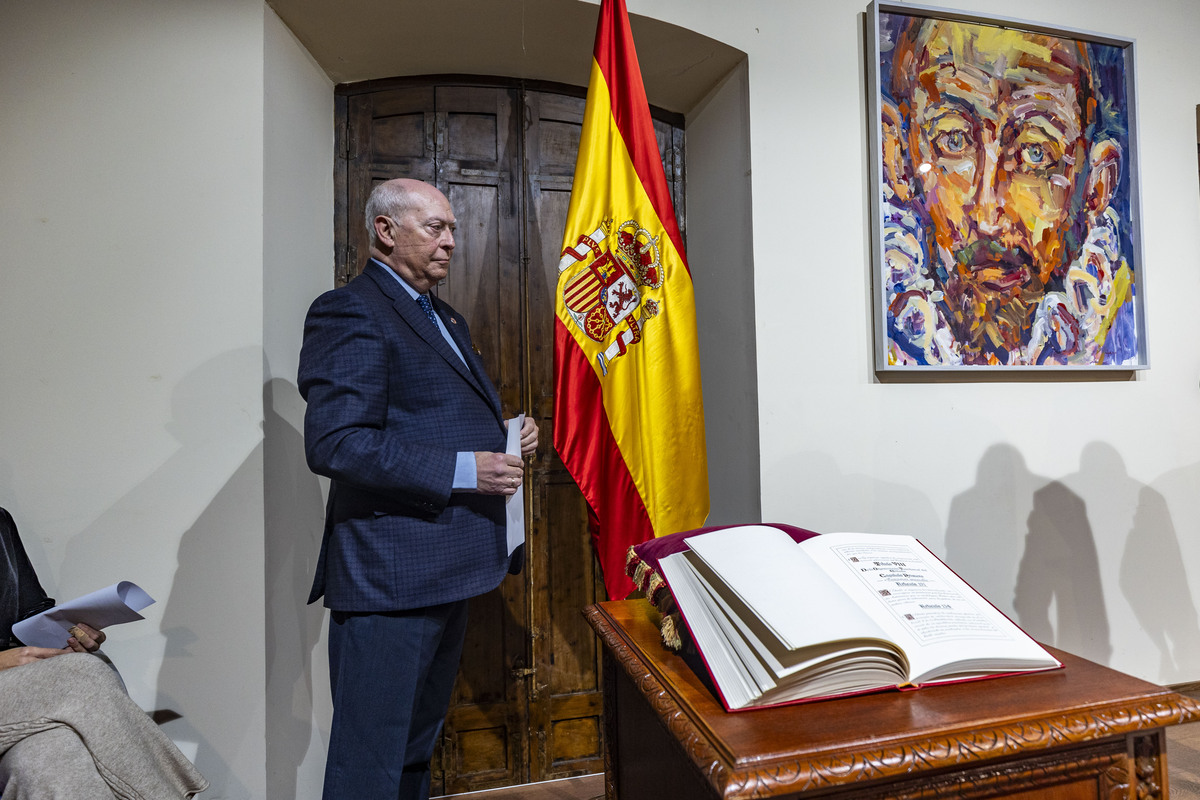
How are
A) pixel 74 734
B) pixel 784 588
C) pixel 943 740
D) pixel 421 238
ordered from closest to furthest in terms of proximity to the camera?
pixel 943 740, pixel 784 588, pixel 74 734, pixel 421 238

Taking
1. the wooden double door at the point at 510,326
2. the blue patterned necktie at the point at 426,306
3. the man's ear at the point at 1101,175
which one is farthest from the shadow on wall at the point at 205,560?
the man's ear at the point at 1101,175

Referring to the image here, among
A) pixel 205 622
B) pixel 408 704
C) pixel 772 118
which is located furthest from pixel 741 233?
pixel 205 622

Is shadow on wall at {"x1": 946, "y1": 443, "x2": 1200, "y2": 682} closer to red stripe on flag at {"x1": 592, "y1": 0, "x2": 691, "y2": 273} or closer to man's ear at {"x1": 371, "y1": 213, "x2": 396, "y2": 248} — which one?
red stripe on flag at {"x1": 592, "y1": 0, "x2": 691, "y2": 273}

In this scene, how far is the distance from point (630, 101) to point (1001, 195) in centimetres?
127

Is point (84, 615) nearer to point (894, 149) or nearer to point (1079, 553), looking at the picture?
point (894, 149)

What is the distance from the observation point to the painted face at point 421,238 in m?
1.56

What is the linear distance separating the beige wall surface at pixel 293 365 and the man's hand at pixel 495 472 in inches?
28.3

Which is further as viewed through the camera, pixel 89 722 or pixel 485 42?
pixel 485 42

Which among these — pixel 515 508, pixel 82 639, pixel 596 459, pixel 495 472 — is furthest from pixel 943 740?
pixel 82 639

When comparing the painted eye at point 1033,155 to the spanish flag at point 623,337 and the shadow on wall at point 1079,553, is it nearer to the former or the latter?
the shadow on wall at point 1079,553

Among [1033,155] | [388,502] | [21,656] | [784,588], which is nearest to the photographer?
[784,588]

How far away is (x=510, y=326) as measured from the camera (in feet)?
7.56

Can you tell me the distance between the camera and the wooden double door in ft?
7.31

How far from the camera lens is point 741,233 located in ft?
6.98
